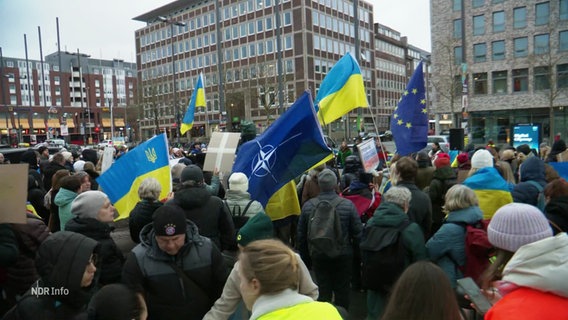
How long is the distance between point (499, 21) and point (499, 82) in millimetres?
6136

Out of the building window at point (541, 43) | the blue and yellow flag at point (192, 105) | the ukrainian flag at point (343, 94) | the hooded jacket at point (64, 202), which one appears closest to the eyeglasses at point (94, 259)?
the hooded jacket at point (64, 202)

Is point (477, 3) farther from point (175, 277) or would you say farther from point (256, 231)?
point (175, 277)

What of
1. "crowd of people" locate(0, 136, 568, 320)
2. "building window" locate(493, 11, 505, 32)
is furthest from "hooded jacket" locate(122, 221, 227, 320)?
"building window" locate(493, 11, 505, 32)

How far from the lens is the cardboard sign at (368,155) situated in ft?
21.9

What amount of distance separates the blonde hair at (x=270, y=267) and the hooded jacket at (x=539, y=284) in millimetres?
959

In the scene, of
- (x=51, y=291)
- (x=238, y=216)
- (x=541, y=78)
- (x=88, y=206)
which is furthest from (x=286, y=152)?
(x=541, y=78)

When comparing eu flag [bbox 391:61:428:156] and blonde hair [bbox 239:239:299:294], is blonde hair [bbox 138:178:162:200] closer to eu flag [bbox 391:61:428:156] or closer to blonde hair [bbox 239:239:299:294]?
blonde hair [bbox 239:239:299:294]

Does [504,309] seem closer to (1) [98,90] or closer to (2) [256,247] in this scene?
(2) [256,247]

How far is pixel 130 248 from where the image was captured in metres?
4.53

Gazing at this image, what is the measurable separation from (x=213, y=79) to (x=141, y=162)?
64.8m

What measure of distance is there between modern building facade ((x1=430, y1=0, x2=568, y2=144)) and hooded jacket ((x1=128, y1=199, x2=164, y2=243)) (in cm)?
3923

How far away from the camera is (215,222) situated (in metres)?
4.20

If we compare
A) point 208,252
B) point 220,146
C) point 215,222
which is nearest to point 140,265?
point 208,252

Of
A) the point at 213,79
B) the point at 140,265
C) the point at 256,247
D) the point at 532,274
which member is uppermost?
the point at 213,79
